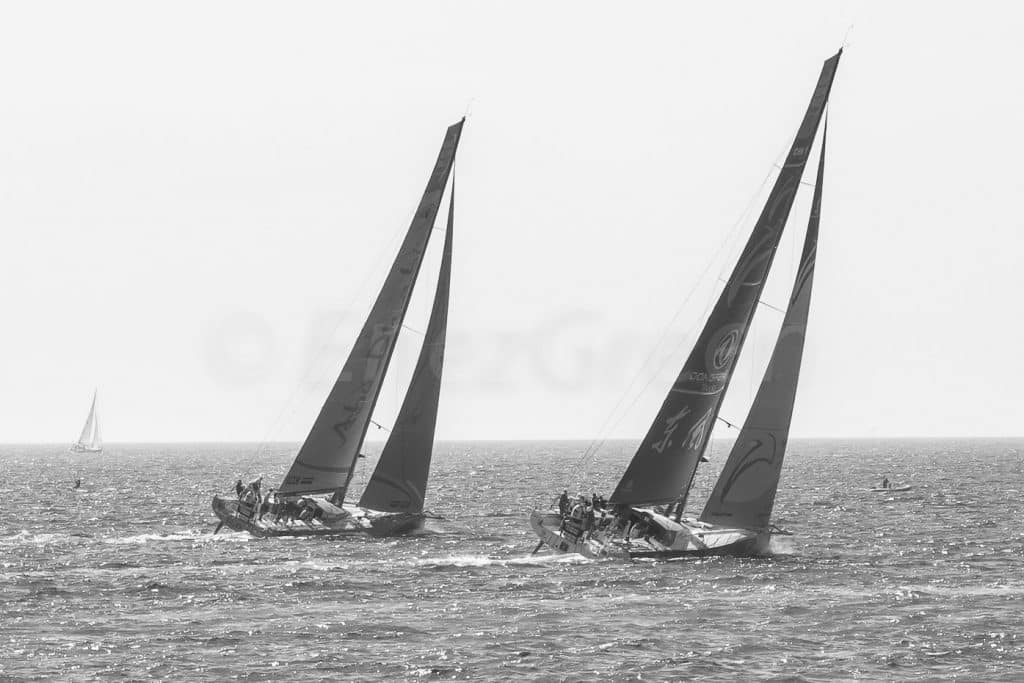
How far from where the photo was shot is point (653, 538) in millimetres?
39969

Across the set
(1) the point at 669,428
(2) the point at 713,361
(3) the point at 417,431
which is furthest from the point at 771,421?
(3) the point at 417,431

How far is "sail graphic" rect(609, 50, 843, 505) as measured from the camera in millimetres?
40688

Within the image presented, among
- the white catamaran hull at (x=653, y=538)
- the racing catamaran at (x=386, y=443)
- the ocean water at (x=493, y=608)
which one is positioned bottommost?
the ocean water at (x=493, y=608)

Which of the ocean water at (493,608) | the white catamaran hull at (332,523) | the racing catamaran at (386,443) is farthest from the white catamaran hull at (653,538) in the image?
the racing catamaran at (386,443)

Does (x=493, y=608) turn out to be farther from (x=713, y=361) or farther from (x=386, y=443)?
(x=386, y=443)

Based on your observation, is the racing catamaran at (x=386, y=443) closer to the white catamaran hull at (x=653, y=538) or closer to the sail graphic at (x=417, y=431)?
the sail graphic at (x=417, y=431)

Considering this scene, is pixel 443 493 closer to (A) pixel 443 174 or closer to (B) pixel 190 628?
(A) pixel 443 174

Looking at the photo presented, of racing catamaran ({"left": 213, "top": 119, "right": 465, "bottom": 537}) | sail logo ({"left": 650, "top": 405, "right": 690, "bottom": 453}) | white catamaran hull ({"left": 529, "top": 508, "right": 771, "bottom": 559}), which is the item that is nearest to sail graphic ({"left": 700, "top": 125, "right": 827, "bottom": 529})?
white catamaran hull ({"left": 529, "top": 508, "right": 771, "bottom": 559})

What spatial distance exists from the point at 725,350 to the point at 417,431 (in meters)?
11.9

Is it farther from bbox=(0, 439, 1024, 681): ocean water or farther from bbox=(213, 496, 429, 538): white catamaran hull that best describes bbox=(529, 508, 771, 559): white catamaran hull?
bbox=(213, 496, 429, 538): white catamaran hull

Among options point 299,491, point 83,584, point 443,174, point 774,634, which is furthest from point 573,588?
point 443,174

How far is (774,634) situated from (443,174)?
26.1m

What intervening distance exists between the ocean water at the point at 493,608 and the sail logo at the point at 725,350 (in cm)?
588

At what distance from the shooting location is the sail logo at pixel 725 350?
1617 inches
